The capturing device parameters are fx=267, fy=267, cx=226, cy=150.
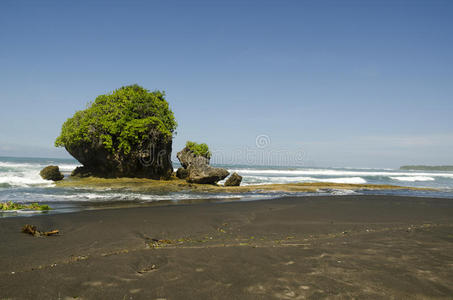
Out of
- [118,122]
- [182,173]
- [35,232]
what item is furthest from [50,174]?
[35,232]

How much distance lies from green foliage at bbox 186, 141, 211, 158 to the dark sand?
53.1ft

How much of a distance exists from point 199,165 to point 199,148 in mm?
2556

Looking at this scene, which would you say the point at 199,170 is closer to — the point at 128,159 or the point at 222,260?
the point at 128,159

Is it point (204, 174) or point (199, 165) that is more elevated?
point (199, 165)

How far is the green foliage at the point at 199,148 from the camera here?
76.7 ft

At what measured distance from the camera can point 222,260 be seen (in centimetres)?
398

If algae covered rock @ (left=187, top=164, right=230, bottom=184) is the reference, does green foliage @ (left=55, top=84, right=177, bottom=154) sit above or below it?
above

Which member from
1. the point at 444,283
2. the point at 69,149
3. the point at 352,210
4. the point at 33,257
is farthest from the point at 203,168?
the point at 444,283

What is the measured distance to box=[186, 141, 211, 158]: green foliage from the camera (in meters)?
23.4

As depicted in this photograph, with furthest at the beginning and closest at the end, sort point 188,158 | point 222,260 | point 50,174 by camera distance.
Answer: point 188,158, point 50,174, point 222,260

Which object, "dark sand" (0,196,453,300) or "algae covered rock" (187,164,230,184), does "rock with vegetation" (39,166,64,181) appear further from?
"dark sand" (0,196,453,300)

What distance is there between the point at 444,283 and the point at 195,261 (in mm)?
3134

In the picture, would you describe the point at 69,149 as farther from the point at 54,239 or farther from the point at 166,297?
the point at 166,297

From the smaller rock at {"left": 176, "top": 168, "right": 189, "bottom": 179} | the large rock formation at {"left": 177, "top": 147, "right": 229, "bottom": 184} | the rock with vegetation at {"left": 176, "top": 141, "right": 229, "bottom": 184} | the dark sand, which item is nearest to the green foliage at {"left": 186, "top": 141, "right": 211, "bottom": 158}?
the rock with vegetation at {"left": 176, "top": 141, "right": 229, "bottom": 184}
